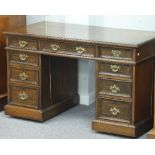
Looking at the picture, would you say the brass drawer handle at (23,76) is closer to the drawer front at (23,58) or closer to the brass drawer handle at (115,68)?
the drawer front at (23,58)

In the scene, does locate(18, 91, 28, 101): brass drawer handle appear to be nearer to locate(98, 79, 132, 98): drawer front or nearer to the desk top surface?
the desk top surface

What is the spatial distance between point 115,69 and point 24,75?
753 millimetres

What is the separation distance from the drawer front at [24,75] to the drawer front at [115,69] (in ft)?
1.80

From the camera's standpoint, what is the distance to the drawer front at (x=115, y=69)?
2.53 metres

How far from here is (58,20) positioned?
3375 mm

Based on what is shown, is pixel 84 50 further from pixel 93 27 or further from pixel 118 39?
pixel 93 27

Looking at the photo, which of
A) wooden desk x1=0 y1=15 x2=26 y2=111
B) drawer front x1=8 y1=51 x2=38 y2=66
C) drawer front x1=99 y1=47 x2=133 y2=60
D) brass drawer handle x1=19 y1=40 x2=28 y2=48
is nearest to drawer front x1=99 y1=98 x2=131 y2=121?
drawer front x1=99 y1=47 x2=133 y2=60

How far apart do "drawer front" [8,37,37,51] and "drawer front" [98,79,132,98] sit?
1.88 ft

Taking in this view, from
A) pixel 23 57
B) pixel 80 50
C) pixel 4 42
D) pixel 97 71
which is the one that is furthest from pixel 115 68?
pixel 4 42

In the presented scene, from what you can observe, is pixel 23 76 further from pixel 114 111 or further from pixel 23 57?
pixel 114 111

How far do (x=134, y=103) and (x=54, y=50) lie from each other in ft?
2.21

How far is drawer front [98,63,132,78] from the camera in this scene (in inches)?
99.7

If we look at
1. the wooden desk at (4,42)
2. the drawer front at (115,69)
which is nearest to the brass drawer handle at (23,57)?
the wooden desk at (4,42)

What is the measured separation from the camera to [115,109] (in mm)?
2658
